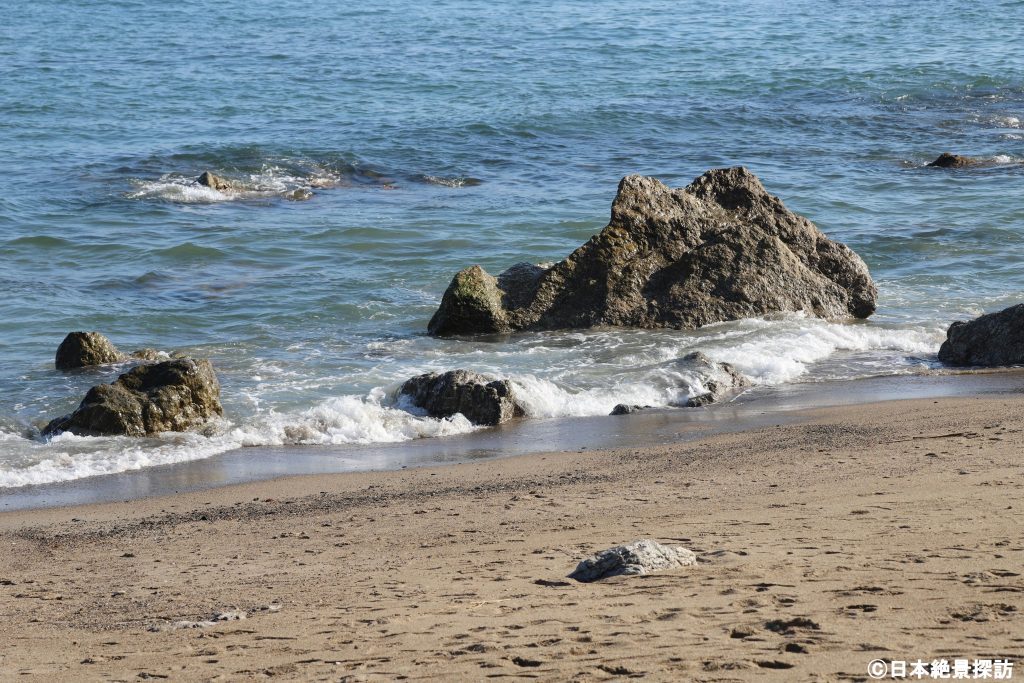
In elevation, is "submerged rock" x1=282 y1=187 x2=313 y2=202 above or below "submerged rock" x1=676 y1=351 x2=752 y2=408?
above

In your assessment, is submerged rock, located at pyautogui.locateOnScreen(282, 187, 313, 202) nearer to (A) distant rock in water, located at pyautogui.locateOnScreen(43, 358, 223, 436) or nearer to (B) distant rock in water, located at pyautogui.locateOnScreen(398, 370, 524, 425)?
(A) distant rock in water, located at pyautogui.locateOnScreen(43, 358, 223, 436)

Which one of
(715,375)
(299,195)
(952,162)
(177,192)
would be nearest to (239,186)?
(177,192)

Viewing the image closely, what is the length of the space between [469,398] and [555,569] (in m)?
4.65

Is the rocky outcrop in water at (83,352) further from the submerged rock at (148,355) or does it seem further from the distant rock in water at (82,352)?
the submerged rock at (148,355)

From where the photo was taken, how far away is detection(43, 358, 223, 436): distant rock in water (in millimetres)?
10383

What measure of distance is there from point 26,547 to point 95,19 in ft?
109

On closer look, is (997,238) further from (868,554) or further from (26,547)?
(26,547)

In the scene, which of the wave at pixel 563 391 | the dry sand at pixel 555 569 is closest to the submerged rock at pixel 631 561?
the dry sand at pixel 555 569

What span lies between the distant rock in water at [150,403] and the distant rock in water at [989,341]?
699 cm

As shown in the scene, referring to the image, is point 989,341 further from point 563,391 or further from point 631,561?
point 631,561

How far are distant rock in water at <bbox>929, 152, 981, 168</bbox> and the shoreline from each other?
38.7 feet

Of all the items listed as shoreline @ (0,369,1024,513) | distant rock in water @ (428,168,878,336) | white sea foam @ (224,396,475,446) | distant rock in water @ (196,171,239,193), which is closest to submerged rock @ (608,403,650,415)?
shoreline @ (0,369,1024,513)

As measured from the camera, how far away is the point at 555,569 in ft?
20.3

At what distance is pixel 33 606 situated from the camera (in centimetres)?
645
